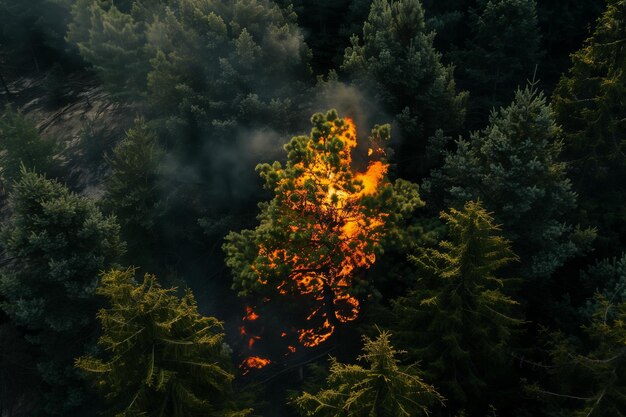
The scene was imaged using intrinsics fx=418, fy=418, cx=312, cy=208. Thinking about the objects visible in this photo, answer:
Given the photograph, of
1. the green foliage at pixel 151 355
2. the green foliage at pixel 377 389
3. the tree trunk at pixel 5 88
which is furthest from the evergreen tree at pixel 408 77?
the tree trunk at pixel 5 88

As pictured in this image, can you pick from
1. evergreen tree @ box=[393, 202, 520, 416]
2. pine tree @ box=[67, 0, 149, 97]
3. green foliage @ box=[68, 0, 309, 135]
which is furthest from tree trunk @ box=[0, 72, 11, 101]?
evergreen tree @ box=[393, 202, 520, 416]

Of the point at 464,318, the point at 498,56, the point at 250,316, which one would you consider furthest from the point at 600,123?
the point at 250,316

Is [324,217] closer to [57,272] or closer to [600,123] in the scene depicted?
[57,272]

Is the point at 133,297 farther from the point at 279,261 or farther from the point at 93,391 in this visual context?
the point at 93,391

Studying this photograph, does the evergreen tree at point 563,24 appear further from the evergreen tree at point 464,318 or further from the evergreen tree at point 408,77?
the evergreen tree at point 464,318

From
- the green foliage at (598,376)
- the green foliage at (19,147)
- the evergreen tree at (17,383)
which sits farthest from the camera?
the green foliage at (19,147)
